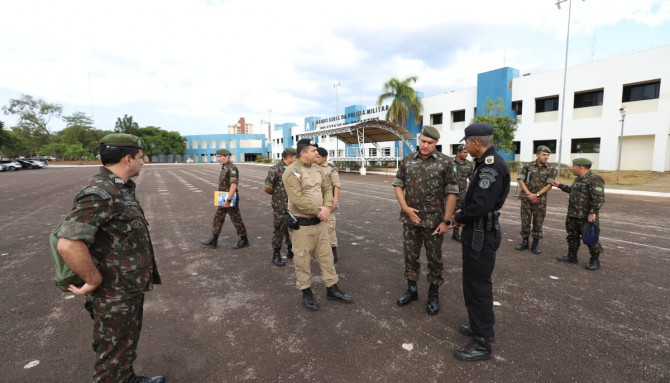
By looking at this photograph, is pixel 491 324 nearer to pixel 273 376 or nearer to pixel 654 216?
pixel 273 376

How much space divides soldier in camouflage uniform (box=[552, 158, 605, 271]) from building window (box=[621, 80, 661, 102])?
21.3m

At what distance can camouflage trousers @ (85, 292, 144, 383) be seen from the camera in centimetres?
204

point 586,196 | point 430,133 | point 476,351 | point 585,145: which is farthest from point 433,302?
point 585,145

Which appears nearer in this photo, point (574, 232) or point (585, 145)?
point (574, 232)

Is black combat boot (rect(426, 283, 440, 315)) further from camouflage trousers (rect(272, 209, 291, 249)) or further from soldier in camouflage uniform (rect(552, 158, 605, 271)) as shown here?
soldier in camouflage uniform (rect(552, 158, 605, 271))

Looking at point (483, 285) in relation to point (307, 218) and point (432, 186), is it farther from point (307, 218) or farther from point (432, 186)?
point (307, 218)

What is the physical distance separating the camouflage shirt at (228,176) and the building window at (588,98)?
2569 centimetres

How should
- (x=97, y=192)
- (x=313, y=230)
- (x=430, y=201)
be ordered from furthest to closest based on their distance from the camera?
(x=313, y=230) < (x=430, y=201) < (x=97, y=192)

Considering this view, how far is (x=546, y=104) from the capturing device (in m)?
23.8

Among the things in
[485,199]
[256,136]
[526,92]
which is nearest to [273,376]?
[485,199]

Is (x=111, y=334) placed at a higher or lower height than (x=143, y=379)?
higher

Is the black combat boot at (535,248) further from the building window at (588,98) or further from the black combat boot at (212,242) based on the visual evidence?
the building window at (588,98)

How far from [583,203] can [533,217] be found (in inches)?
37.7

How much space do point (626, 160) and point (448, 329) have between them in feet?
82.0
